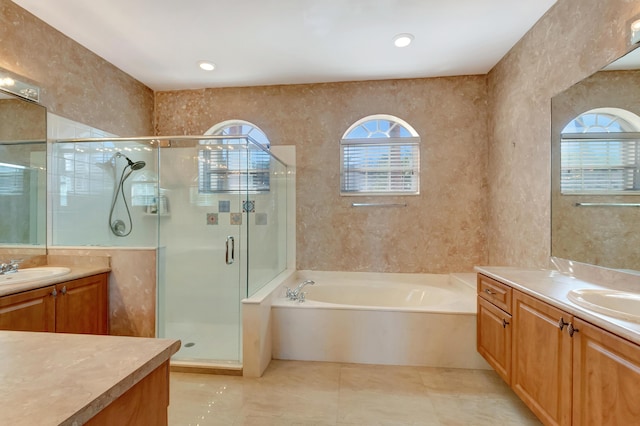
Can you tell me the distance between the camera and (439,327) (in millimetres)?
2373

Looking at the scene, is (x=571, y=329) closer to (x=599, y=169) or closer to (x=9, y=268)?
(x=599, y=169)

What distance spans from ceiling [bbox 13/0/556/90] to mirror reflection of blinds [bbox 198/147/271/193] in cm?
89

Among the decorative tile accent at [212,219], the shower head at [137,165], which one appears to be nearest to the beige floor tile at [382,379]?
the decorative tile accent at [212,219]

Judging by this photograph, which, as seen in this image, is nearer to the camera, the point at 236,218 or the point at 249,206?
the point at 249,206

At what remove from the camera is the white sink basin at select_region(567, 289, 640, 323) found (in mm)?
1368

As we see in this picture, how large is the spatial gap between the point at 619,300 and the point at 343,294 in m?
2.14

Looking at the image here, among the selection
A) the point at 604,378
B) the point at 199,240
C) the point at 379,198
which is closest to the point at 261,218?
the point at 199,240

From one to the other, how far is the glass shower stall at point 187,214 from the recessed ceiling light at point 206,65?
0.74 meters

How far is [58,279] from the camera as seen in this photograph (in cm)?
204

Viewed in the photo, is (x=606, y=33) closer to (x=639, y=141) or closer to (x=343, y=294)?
(x=639, y=141)

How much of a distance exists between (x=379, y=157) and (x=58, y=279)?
9.87ft

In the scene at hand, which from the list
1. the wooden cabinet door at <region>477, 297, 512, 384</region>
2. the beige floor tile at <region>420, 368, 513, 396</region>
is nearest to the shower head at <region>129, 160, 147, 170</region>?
the beige floor tile at <region>420, 368, 513, 396</region>

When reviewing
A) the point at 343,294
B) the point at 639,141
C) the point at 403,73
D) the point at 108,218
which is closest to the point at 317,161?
the point at 403,73

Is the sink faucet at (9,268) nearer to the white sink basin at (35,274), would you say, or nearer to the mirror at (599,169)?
the white sink basin at (35,274)
